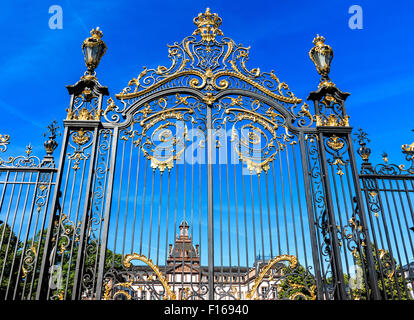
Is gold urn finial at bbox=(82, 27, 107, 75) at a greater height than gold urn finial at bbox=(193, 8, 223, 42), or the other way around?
gold urn finial at bbox=(193, 8, 223, 42)

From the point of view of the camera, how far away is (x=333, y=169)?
6082 mm

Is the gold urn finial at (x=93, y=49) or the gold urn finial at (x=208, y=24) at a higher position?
the gold urn finial at (x=208, y=24)

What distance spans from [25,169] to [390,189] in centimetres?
610

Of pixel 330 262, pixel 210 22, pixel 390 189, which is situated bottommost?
pixel 330 262

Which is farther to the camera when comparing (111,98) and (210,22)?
(210,22)

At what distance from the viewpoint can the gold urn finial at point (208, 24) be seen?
22.8ft

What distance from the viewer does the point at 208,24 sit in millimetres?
7031

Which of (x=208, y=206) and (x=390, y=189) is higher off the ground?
(x=390, y=189)

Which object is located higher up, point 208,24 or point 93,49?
point 208,24

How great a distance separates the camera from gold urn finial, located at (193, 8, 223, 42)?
6.95m
